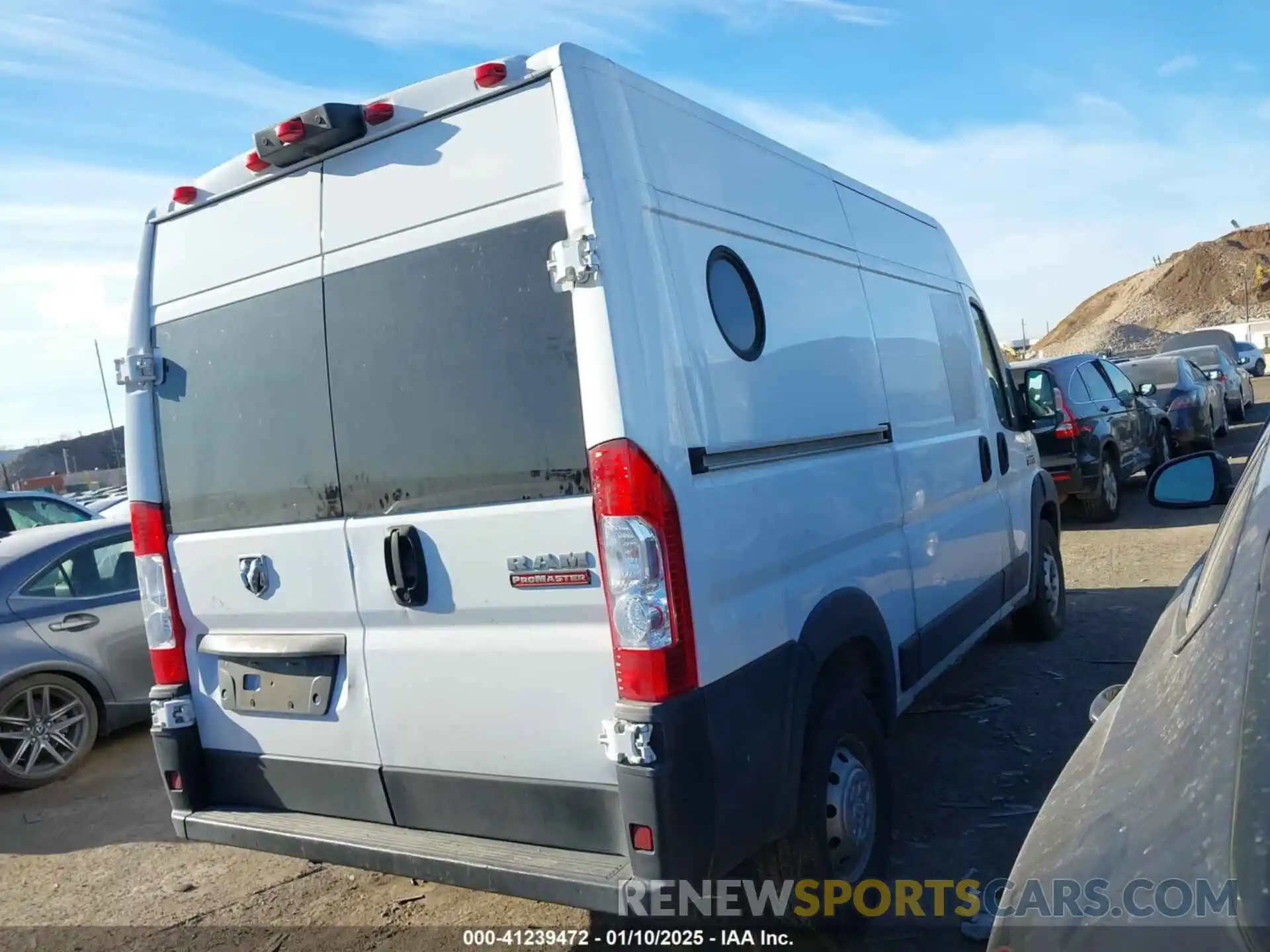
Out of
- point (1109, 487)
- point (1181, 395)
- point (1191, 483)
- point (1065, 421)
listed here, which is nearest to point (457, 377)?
point (1191, 483)

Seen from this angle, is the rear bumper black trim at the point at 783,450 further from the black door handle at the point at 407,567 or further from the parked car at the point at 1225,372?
the parked car at the point at 1225,372

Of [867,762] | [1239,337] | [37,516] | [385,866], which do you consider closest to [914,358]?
[867,762]

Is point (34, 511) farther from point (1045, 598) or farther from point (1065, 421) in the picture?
point (1065, 421)

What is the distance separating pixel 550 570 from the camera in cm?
280

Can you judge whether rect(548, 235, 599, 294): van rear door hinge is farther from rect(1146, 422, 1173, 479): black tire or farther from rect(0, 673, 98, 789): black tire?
rect(1146, 422, 1173, 479): black tire

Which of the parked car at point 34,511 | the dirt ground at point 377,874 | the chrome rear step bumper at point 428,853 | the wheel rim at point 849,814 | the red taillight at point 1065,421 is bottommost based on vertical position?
the dirt ground at point 377,874

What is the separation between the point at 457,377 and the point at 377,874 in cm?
235

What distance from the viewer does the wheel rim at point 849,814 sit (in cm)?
339

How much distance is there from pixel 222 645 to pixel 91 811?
2735mm

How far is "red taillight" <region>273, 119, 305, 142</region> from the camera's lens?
3254 millimetres

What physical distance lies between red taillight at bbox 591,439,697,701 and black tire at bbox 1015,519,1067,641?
4.32 meters

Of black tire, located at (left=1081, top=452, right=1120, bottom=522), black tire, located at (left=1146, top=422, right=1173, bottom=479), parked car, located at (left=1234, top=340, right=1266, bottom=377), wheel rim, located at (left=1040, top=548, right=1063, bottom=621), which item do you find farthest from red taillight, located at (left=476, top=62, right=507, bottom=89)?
parked car, located at (left=1234, top=340, right=1266, bottom=377)

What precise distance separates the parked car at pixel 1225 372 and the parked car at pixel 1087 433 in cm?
875

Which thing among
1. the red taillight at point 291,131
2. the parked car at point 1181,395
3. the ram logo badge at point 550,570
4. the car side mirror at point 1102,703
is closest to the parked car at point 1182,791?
the car side mirror at point 1102,703
